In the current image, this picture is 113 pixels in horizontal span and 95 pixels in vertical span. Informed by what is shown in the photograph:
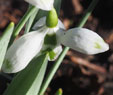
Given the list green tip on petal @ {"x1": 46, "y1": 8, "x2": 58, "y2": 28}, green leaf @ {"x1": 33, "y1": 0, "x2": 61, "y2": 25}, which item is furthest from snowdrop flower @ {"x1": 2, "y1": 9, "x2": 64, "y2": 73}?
green leaf @ {"x1": 33, "y1": 0, "x2": 61, "y2": 25}

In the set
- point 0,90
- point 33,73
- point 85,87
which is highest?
point 33,73

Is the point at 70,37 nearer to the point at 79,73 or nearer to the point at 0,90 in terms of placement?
the point at 0,90

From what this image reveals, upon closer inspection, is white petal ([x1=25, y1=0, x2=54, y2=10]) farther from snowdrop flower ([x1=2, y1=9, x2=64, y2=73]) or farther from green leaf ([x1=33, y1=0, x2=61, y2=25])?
Result: green leaf ([x1=33, y1=0, x2=61, y2=25])

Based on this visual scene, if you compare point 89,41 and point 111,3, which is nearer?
point 89,41

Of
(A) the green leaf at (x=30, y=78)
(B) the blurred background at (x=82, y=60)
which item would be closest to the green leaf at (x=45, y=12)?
(A) the green leaf at (x=30, y=78)

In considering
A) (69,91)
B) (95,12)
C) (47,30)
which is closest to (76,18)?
(95,12)

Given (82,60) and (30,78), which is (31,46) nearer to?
(30,78)

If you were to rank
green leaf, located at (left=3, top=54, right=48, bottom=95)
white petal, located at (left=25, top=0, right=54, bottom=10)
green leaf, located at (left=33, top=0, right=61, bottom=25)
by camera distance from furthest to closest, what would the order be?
1. green leaf, located at (left=33, top=0, right=61, bottom=25)
2. green leaf, located at (left=3, top=54, right=48, bottom=95)
3. white petal, located at (left=25, top=0, right=54, bottom=10)
